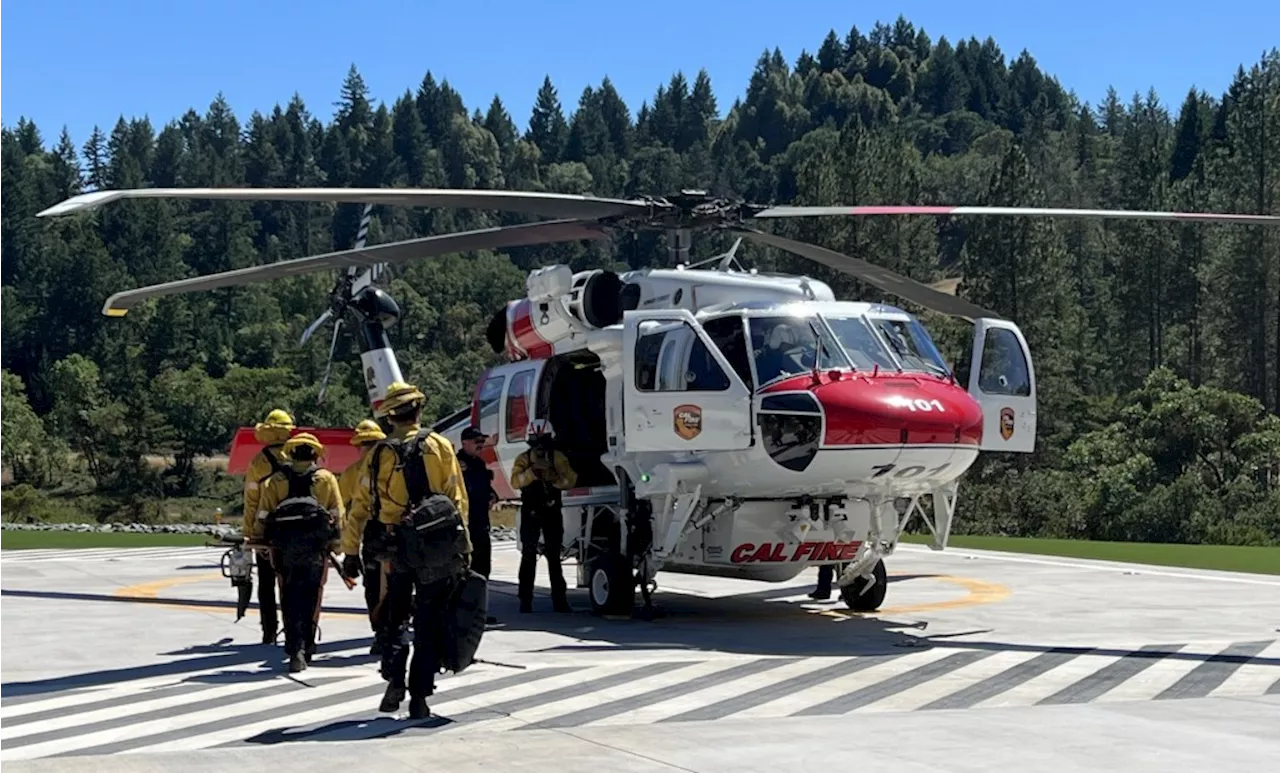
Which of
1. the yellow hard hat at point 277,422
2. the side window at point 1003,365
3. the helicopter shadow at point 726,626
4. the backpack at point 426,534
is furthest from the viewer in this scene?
the side window at point 1003,365

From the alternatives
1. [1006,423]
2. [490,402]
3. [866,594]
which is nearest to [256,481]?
[490,402]

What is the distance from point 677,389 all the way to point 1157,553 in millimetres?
11600

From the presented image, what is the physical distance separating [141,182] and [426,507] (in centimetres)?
16176

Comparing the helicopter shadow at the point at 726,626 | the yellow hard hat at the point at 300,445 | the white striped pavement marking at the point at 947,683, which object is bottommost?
the white striped pavement marking at the point at 947,683

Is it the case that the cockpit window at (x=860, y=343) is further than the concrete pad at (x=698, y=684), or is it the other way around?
the cockpit window at (x=860, y=343)

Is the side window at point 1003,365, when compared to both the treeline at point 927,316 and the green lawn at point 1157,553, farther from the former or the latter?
the treeline at point 927,316

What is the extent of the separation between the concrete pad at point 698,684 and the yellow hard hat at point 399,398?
171 centimetres

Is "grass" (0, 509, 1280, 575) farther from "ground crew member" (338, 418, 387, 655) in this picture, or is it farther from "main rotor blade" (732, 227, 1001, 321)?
"ground crew member" (338, 418, 387, 655)

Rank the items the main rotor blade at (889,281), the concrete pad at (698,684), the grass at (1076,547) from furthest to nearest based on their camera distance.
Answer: the grass at (1076,547) → the main rotor blade at (889,281) → the concrete pad at (698,684)

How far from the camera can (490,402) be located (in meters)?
16.4

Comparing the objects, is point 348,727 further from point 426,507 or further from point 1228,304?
point 1228,304

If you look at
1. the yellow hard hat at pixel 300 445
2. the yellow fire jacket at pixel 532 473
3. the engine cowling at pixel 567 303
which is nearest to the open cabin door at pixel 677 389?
the engine cowling at pixel 567 303

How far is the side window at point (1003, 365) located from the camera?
13969mm

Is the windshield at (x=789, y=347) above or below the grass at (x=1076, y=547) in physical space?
above
